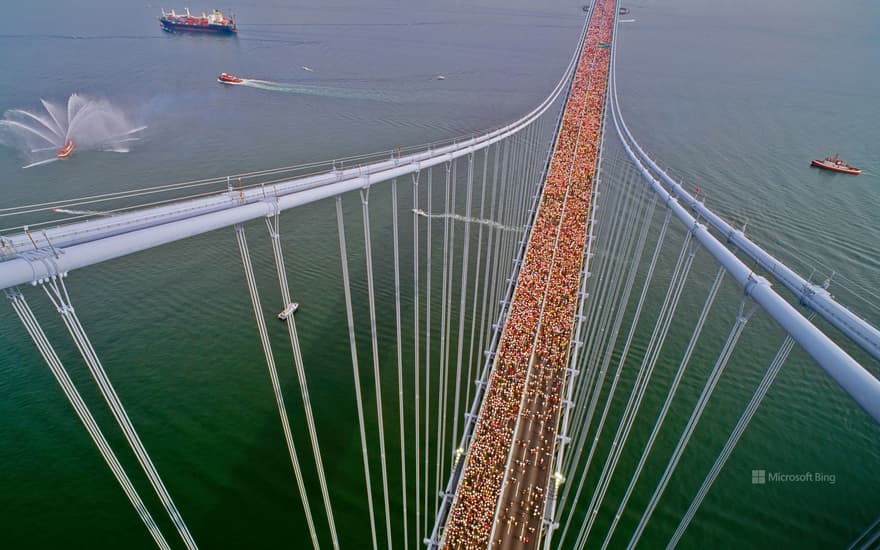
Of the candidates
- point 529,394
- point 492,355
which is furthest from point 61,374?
point 529,394

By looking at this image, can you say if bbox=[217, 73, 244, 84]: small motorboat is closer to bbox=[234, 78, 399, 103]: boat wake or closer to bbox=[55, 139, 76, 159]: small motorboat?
bbox=[234, 78, 399, 103]: boat wake

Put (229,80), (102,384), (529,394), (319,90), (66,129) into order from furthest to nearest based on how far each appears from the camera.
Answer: (229,80)
(319,90)
(66,129)
(529,394)
(102,384)

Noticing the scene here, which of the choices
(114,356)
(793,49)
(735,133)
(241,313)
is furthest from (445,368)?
(793,49)

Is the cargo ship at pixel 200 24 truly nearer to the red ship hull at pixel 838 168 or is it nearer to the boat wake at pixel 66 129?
the boat wake at pixel 66 129

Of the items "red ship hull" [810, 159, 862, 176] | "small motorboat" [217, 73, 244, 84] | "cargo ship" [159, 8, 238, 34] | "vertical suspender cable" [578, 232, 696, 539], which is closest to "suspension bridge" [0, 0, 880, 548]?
"vertical suspender cable" [578, 232, 696, 539]

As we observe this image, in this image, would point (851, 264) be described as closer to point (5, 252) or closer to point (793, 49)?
point (5, 252)

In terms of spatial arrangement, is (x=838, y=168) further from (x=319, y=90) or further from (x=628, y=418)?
(x=319, y=90)

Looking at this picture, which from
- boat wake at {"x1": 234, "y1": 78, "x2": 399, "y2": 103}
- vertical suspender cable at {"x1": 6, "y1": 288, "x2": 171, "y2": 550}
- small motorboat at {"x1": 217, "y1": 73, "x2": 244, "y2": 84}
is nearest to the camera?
vertical suspender cable at {"x1": 6, "y1": 288, "x2": 171, "y2": 550}
